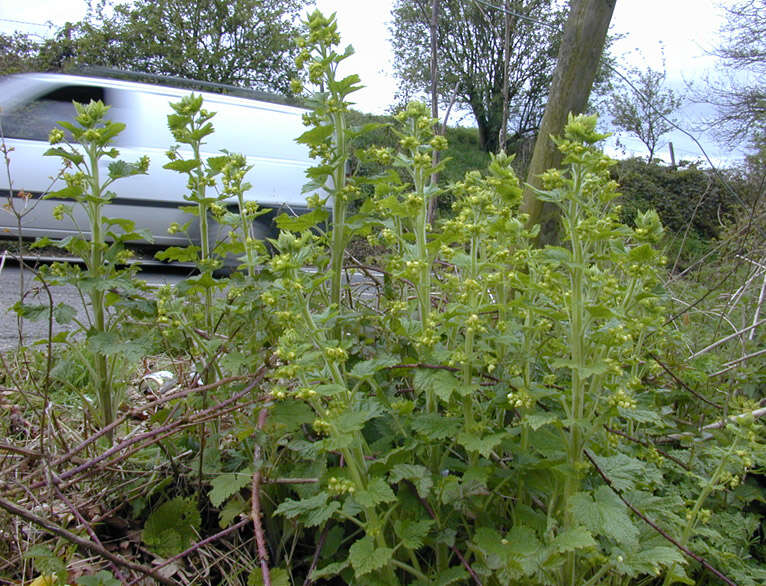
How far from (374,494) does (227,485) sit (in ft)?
1.51

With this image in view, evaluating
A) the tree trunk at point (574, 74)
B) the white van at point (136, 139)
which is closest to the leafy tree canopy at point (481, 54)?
the white van at point (136, 139)

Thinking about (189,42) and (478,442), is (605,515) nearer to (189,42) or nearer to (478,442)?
(478,442)

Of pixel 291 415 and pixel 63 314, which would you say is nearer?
pixel 291 415

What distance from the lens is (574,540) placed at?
42.7 inches

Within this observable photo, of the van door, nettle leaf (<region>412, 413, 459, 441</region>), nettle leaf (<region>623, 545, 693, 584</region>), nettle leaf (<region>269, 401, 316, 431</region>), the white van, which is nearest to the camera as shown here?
nettle leaf (<region>623, 545, 693, 584</region>)

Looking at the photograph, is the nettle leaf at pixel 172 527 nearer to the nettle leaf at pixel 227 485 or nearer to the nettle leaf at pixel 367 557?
the nettle leaf at pixel 227 485

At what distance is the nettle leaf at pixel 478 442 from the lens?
119cm

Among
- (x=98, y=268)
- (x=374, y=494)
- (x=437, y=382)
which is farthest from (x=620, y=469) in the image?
(x=98, y=268)

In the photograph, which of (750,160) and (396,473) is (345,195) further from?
(750,160)

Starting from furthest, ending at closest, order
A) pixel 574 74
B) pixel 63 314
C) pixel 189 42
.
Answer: pixel 189 42, pixel 574 74, pixel 63 314

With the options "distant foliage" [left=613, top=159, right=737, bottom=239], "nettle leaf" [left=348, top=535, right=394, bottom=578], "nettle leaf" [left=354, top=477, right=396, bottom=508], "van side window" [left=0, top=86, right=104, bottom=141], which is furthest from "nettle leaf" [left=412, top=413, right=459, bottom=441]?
"distant foliage" [left=613, top=159, right=737, bottom=239]

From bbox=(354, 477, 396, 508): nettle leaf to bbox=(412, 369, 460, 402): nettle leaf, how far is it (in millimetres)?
218

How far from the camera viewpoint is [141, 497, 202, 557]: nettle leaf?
150 centimetres

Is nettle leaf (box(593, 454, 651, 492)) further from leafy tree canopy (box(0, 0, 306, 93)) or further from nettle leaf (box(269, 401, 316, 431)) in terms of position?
leafy tree canopy (box(0, 0, 306, 93))
